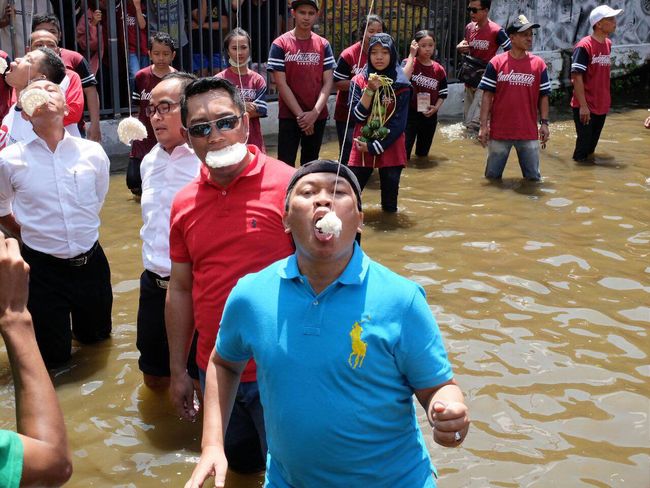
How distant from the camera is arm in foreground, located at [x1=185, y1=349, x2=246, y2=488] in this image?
2691 millimetres

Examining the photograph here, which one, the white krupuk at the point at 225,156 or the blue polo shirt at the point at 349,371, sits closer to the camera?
the blue polo shirt at the point at 349,371

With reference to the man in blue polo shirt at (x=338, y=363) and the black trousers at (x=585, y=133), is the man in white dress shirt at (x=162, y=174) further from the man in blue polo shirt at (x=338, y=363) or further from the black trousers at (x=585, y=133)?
the black trousers at (x=585, y=133)

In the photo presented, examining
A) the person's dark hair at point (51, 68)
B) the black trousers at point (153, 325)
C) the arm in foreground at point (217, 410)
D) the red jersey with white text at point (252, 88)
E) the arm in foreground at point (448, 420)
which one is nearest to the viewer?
the arm in foreground at point (448, 420)

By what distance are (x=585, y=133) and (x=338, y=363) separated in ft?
30.6

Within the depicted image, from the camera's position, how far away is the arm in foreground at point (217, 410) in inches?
106

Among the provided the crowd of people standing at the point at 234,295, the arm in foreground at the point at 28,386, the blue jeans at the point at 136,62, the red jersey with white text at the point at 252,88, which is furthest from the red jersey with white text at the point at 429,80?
the arm in foreground at the point at 28,386

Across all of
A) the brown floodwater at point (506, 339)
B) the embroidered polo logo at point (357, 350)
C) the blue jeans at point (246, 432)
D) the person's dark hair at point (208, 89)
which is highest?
the person's dark hair at point (208, 89)

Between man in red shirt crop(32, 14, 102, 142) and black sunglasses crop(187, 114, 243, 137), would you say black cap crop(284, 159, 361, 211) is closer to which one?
black sunglasses crop(187, 114, 243, 137)

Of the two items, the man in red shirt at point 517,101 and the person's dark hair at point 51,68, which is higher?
the person's dark hair at point 51,68

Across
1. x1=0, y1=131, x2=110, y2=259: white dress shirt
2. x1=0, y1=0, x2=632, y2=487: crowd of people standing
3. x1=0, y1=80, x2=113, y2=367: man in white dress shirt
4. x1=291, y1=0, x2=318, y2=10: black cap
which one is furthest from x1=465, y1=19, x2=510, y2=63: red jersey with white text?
x1=0, y1=131, x2=110, y2=259: white dress shirt

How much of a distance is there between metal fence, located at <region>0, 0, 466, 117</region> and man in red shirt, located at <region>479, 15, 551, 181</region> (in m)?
2.98

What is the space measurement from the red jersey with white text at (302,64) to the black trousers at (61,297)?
4.68 meters

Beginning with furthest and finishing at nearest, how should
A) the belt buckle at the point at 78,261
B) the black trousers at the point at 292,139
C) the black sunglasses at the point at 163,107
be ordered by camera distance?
1. the black trousers at the point at 292,139
2. the belt buckle at the point at 78,261
3. the black sunglasses at the point at 163,107

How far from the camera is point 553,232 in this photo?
26.7ft
